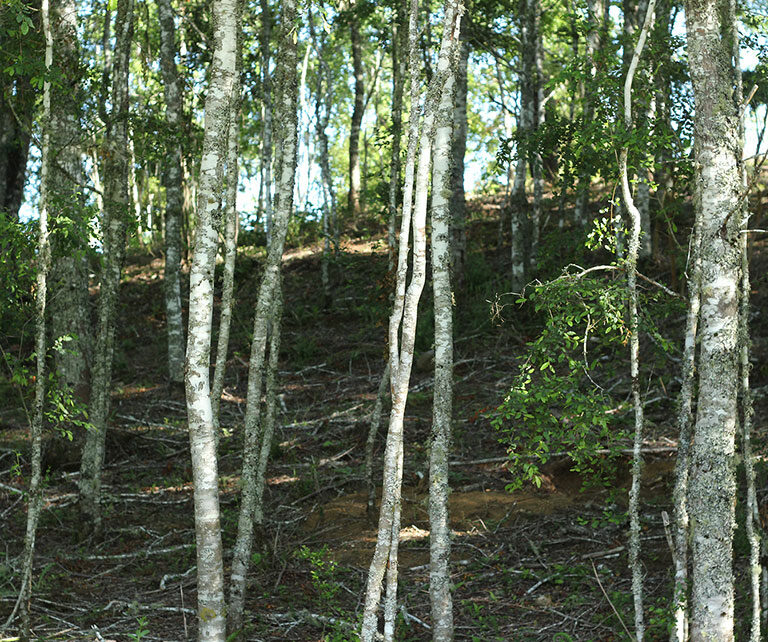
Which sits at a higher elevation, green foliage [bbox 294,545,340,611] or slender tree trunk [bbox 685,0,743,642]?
slender tree trunk [bbox 685,0,743,642]

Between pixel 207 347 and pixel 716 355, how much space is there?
3.42 m

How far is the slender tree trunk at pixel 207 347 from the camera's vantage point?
18.4 feet

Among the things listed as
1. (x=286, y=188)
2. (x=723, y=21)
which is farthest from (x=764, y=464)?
(x=286, y=188)

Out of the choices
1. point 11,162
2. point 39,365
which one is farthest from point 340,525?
point 11,162

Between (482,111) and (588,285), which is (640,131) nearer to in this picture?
(588,285)

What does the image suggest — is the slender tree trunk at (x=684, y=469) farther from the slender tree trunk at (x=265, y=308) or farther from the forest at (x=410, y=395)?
the slender tree trunk at (x=265, y=308)

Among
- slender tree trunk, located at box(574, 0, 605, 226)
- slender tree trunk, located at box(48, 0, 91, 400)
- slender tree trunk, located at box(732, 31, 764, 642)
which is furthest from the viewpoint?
slender tree trunk, located at box(574, 0, 605, 226)

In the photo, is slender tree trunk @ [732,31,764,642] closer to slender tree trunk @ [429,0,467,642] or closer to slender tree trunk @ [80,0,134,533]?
slender tree trunk @ [429,0,467,642]

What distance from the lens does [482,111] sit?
34.2m

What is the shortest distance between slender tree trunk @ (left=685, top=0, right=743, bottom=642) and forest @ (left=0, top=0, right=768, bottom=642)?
17 mm

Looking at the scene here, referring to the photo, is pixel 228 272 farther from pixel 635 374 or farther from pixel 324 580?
pixel 635 374

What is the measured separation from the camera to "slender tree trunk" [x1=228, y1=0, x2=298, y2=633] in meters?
7.02

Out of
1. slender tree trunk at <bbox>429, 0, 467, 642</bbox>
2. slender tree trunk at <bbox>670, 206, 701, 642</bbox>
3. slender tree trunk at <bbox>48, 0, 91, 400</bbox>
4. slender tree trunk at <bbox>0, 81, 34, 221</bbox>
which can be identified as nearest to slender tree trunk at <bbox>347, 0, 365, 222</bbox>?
slender tree trunk at <bbox>0, 81, 34, 221</bbox>

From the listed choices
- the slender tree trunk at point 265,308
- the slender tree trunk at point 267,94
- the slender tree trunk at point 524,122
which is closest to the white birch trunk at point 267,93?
the slender tree trunk at point 267,94
